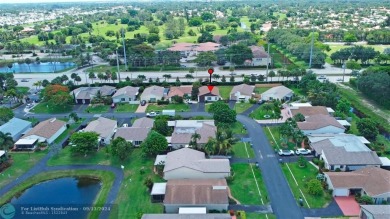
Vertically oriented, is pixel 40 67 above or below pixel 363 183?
above

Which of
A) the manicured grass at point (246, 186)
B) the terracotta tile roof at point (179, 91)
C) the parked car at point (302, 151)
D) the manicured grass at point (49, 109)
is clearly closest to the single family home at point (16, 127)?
the manicured grass at point (49, 109)

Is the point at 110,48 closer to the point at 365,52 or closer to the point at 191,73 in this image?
the point at 191,73

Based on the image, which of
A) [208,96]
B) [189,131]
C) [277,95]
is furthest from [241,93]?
[189,131]

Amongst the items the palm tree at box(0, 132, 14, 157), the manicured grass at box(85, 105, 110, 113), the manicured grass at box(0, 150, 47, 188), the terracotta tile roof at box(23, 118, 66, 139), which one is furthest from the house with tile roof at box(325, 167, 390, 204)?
the manicured grass at box(85, 105, 110, 113)

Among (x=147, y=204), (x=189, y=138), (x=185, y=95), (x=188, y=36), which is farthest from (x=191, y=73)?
(x=188, y=36)

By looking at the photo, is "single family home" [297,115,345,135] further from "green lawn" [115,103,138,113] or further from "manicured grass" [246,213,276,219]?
"green lawn" [115,103,138,113]

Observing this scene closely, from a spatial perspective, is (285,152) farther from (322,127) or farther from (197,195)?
(197,195)
